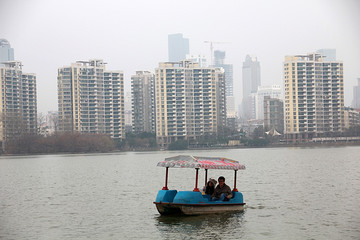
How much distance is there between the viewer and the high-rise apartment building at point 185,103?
175 m

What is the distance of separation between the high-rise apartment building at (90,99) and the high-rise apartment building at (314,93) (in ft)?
165

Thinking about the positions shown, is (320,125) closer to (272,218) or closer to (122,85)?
(122,85)

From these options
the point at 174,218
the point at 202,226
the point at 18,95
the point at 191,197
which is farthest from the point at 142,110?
the point at 202,226

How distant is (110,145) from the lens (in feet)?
484

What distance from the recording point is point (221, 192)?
25.0 metres

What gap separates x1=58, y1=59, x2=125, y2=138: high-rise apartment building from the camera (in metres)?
174

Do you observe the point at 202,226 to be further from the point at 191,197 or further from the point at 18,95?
the point at 18,95

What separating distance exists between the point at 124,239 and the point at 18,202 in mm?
15797

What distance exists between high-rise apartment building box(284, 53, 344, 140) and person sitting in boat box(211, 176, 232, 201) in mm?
149880

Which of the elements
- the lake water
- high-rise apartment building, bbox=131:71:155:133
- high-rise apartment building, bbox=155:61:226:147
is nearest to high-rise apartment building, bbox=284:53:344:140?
high-rise apartment building, bbox=155:61:226:147

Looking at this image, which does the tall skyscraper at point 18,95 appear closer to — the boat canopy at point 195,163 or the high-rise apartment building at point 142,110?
the high-rise apartment building at point 142,110

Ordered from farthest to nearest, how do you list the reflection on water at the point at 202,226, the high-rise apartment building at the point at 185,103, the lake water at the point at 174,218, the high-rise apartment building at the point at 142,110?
the high-rise apartment building at the point at 142,110 → the high-rise apartment building at the point at 185,103 → the lake water at the point at 174,218 → the reflection on water at the point at 202,226

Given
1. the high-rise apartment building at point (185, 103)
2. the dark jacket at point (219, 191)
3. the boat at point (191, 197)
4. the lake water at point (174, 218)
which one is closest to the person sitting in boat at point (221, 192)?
the dark jacket at point (219, 191)

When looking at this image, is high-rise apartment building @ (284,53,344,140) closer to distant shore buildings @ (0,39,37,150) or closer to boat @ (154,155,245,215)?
distant shore buildings @ (0,39,37,150)
